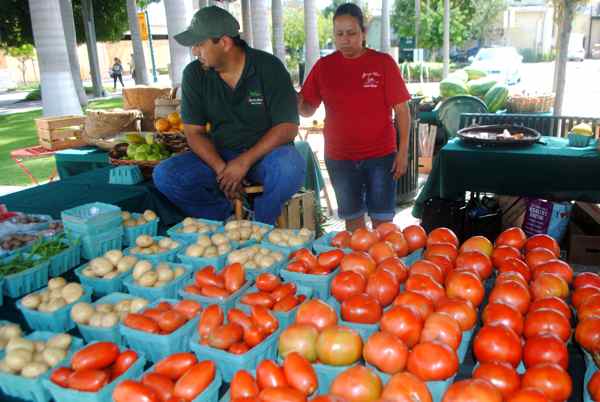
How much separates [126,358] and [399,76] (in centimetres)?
278

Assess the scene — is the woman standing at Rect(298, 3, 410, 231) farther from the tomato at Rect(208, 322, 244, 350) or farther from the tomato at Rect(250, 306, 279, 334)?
the tomato at Rect(208, 322, 244, 350)

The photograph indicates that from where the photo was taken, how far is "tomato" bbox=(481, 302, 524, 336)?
5.23 feet

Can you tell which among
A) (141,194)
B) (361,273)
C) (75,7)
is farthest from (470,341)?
(75,7)

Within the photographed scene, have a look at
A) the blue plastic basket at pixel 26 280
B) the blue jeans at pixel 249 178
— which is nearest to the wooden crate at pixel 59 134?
the blue jeans at pixel 249 178

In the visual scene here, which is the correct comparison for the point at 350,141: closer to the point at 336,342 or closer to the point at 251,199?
the point at 251,199

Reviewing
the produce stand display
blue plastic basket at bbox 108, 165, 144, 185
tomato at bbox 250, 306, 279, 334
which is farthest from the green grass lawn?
tomato at bbox 250, 306, 279, 334

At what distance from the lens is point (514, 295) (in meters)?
1.73

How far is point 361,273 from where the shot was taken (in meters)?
1.97

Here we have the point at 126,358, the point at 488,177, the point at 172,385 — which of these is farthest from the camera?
the point at 488,177

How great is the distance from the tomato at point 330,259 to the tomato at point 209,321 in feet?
1.90

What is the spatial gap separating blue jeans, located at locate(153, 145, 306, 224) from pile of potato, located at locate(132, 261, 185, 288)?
1142 millimetres

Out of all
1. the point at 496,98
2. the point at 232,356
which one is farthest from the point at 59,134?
the point at 496,98

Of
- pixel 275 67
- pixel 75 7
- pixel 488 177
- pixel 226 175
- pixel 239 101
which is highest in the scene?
pixel 75 7

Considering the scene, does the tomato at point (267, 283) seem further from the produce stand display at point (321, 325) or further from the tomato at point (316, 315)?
the tomato at point (316, 315)
